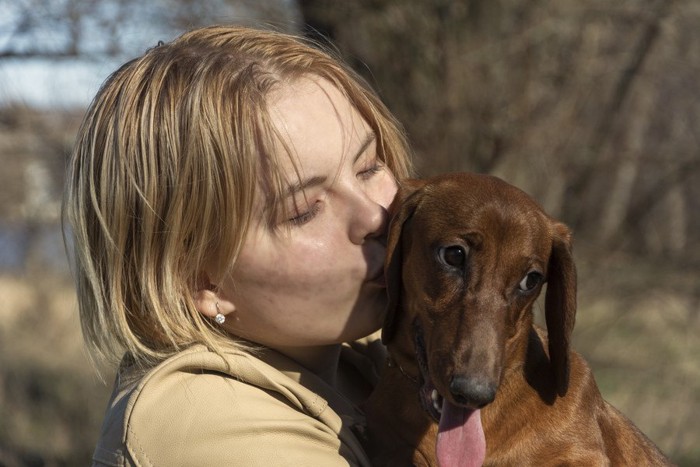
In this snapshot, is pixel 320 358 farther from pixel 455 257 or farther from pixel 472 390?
pixel 472 390

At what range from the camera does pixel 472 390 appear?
93.7 inches

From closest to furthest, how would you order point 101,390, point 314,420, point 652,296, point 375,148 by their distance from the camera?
point 314,420
point 375,148
point 652,296
point 101,390

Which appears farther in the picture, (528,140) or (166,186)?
(528,140)

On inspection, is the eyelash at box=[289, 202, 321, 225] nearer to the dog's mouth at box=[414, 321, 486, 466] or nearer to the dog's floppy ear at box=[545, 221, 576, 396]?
the dog's mouth at box=[414, 321, 486, 466]

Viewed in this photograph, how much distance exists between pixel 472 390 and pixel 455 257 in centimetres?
43

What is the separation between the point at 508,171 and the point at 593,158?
863mm

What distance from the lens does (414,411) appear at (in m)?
2.79

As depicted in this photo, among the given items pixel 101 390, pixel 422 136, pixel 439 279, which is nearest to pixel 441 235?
pixel 439 279

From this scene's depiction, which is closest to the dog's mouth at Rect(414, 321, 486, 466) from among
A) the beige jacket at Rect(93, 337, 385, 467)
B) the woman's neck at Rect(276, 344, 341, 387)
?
the beige jacket at Rect(93, 337, 385, 467)

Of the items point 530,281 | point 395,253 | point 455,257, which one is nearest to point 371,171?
point 395,253

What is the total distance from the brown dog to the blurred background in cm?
299

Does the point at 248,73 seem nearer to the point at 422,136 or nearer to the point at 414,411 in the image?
the point at 414,411

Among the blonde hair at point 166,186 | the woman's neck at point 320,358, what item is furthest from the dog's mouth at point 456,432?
Result: the blonde hair at point 166,186

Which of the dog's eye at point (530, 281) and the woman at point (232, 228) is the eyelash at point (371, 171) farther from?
the dog's eye at point (530, 281)
